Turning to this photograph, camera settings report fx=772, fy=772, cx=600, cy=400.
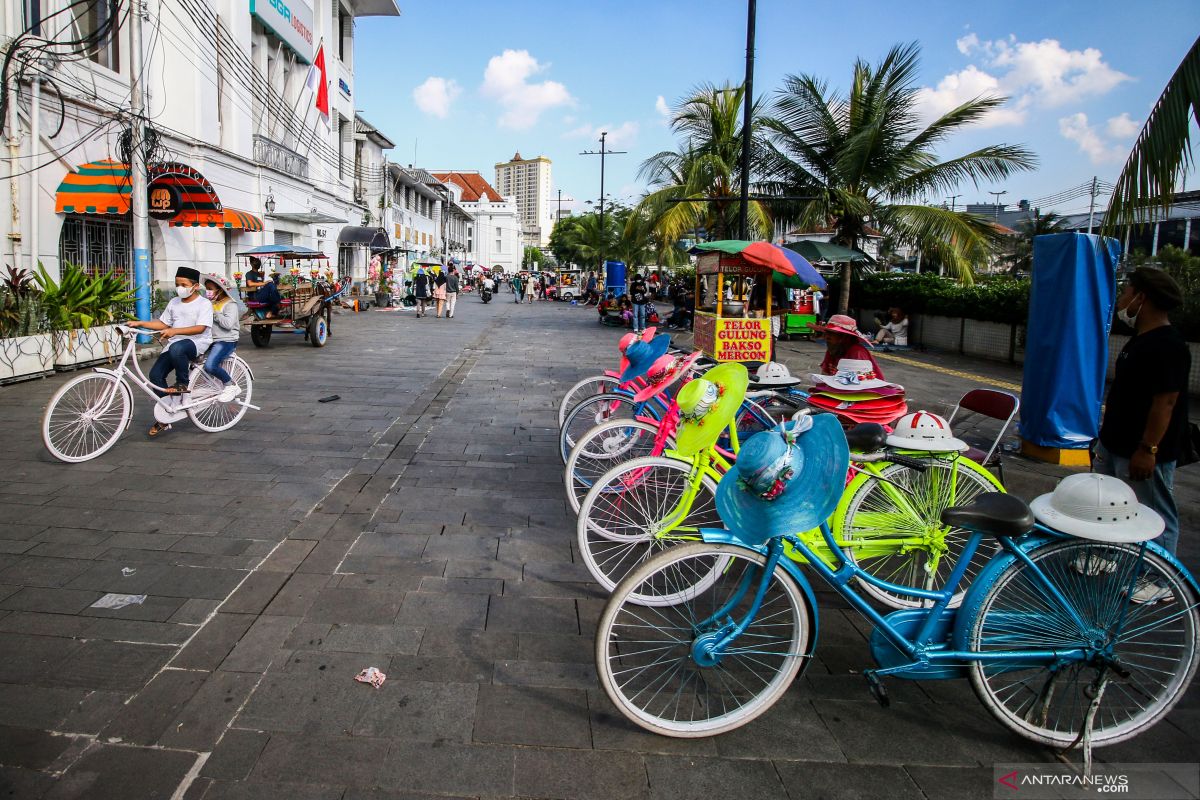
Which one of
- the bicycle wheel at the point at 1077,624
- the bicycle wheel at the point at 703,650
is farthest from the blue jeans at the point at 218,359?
the bicycle wheel at the point at 1077,624

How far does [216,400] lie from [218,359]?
390mm

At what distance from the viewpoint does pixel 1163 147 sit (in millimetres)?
4453

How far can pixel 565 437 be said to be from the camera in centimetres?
590

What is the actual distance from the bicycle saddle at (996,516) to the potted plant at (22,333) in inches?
418

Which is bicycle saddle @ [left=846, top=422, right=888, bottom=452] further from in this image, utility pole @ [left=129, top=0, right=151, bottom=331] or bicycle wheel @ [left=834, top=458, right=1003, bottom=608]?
utility pole @ [left=129, top=0, right=151, bottom=331]

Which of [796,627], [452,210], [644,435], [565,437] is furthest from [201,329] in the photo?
[452,210]

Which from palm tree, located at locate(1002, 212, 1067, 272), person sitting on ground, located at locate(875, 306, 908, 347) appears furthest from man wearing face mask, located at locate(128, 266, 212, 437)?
palm tree, located at locate(1002, 212, 1067, 272)

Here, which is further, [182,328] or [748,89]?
[748,89]

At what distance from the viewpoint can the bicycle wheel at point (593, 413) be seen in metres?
5.65

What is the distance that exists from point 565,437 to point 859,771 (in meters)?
3.63

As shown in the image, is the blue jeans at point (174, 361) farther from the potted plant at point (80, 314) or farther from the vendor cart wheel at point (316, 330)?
the vendor cart wheel at point (316, 330)

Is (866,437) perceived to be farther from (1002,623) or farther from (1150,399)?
(1150,399)

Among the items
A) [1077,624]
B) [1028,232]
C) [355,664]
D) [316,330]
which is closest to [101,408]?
[355,664]

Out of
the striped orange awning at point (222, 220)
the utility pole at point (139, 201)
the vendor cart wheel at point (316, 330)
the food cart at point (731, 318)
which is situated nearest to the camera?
the utility pole at point (139, 201)
